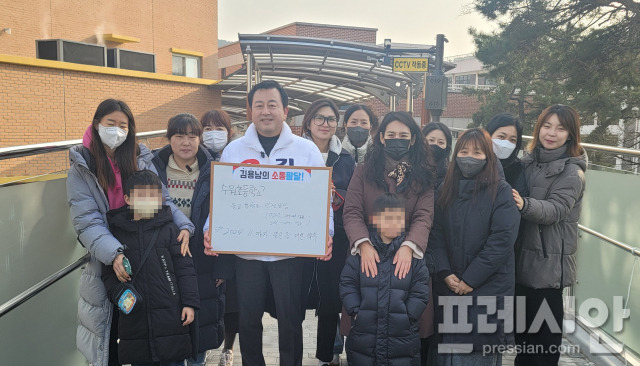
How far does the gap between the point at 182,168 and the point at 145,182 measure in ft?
1.87

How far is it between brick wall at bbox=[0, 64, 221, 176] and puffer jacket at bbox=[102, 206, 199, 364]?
7.43m

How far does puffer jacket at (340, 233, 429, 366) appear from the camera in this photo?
2.93 metres

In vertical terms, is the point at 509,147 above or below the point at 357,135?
below

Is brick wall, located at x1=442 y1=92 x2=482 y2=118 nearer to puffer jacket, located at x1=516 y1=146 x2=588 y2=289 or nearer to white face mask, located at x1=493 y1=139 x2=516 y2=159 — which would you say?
white face mask, located at x1=493 y1=139 x2=516 y2=159

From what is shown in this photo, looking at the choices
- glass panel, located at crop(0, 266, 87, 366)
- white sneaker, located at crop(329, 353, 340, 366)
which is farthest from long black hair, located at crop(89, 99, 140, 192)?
white sneaker, located at crop(329, 353, 340, 366)

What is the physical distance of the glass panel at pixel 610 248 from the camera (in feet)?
12.7

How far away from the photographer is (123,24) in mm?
17344

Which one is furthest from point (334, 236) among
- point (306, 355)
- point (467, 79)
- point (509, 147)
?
point (467, 79)

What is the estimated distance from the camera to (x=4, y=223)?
8.89 ft

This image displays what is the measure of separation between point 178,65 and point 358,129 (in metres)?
16.8

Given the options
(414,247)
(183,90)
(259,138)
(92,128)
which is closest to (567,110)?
(414,247)

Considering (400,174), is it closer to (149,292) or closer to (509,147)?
(509,147)

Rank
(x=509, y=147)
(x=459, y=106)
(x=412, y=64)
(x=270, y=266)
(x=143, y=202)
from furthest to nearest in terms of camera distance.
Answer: (x=459, y=106) < (x=412, y=64) < (x=509, y=147) < (x=270, y=266) < (x=143, y=202)

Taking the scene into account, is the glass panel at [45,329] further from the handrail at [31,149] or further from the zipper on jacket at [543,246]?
the zipper on jacket at [543,246]
